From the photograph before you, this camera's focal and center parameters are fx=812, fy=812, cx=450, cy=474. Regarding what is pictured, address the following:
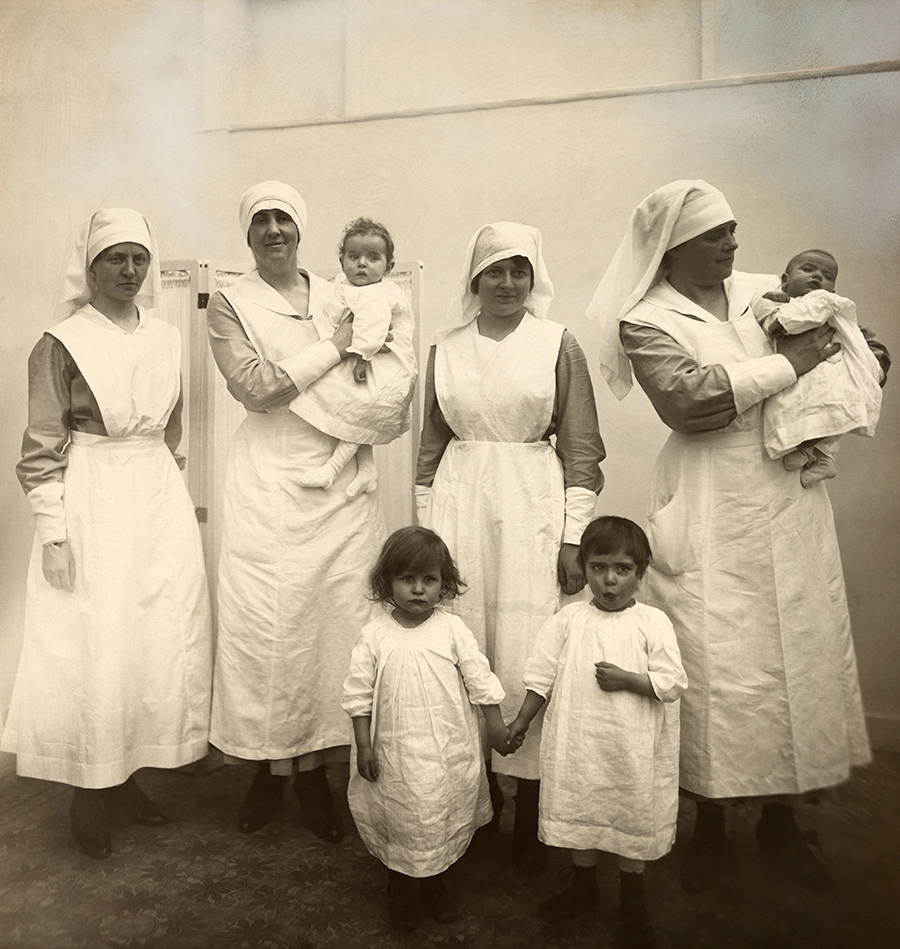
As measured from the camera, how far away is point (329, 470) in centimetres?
226

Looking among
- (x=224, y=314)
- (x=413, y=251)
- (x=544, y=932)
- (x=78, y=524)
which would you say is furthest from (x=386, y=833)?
(x=413, y=251)

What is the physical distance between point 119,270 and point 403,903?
1.76m

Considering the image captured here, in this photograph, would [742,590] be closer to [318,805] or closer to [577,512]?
[577,512]

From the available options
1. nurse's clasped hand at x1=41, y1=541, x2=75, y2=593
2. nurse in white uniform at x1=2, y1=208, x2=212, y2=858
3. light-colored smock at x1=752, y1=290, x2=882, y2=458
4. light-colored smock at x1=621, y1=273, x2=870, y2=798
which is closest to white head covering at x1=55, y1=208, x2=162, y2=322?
nurse in white uniform at x1=2, y1=208, x2=212, y2=858

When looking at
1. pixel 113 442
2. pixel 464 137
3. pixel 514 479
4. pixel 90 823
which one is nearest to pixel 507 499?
pixel 514 479

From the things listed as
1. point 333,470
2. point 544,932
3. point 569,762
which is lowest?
point 544,932

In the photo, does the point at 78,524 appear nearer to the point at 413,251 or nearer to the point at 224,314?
the point at 224,314

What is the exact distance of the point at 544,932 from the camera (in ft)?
6.07

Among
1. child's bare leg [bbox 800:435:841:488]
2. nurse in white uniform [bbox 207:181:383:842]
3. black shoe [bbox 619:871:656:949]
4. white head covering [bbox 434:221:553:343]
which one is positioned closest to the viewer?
black shoe [bbox 619:871:656:949]

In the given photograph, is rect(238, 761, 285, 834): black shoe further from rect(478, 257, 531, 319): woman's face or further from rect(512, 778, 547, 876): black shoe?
rect(478, 257, 531, 319): woman's face

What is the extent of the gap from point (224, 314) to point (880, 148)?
67.5 inches

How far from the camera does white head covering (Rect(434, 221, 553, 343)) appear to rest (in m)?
2.06

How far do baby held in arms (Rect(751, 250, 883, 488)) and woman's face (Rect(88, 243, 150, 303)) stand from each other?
1.61 m

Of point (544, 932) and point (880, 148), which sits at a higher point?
point (880, 148)
